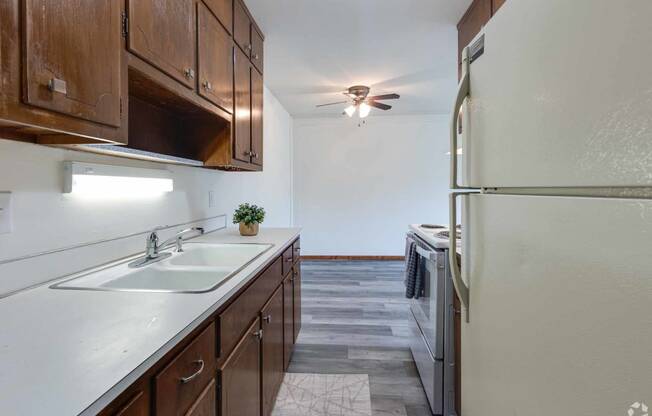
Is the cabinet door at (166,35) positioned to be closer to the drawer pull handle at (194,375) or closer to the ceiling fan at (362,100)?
the drawer pull handle at (194,375)

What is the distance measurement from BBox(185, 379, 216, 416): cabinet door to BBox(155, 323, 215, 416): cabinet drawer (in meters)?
0.02

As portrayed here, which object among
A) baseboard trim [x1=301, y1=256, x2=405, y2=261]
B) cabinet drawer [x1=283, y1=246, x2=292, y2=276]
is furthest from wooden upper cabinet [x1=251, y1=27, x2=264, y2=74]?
baseboard trim [x1=301, y1=256, x2=405, y2=261]

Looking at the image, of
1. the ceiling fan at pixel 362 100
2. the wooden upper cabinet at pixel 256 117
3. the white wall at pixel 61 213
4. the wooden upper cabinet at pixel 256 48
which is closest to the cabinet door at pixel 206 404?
the white wall at pixel 61 213

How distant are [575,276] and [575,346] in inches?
4.5

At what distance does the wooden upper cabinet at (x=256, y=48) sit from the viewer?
227 centimetres

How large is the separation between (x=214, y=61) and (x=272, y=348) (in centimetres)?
153

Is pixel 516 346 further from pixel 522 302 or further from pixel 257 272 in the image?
pixel 257 272

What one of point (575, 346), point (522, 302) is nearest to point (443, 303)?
point (522, 302)

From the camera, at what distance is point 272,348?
66.7 inches

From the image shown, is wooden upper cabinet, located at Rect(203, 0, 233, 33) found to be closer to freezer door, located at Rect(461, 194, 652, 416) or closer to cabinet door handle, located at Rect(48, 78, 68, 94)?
cabinet door handle, located at Rect(48, 78, 68, 94)

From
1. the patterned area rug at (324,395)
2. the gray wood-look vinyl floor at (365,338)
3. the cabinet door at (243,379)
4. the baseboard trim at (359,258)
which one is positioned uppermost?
the cabinet door at (243,379)

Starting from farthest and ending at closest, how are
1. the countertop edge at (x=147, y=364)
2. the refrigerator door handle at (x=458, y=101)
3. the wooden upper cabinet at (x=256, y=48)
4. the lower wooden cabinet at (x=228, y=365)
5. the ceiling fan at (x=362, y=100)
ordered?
the ceiling fan at (x=362, y=100) → the wooden upper cabinet at (x=256, y=48) → the refrigerator door handle at (x=458, y=101) → the lower wooden cabinet at (x=228, y=365) → the countertop edge at (x=147, y=364)

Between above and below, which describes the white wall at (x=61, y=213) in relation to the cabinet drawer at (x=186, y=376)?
above

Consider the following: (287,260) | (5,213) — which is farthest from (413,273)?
(5,213)
